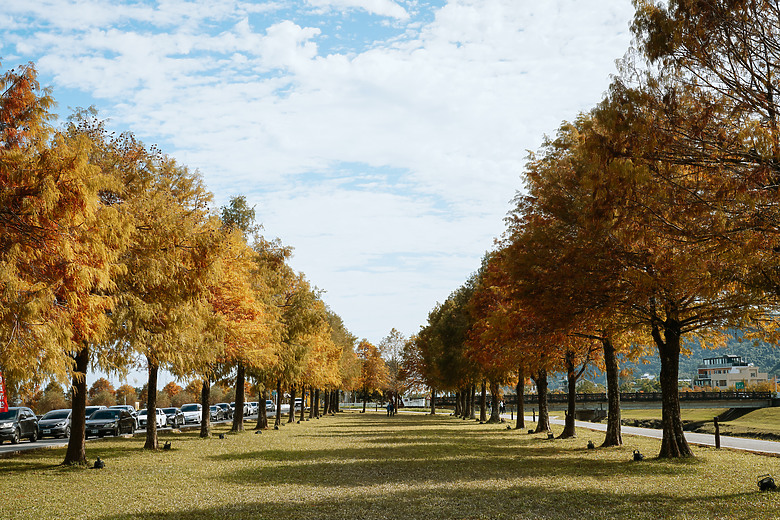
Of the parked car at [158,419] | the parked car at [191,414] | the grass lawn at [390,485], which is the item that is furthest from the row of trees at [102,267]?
the parked car at [191,414]

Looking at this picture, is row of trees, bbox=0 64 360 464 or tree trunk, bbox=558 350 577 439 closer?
row of trees, bbox=0 64 360 464

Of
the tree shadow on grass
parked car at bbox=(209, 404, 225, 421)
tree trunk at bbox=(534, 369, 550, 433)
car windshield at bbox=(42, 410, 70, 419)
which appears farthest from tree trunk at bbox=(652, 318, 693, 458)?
parked car at bbox=(209, 404, 225, 421)

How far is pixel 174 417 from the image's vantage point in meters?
48.4

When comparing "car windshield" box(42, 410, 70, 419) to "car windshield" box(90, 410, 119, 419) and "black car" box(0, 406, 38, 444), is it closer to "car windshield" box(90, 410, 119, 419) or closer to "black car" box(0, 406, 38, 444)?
"car windshield" box(90, 410, 119, 419)

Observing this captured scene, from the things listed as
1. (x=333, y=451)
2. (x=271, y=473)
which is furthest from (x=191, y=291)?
(x=333, y=451)

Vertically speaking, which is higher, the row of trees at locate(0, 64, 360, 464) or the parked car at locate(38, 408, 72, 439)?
the row of trees at locate(0, 64, 360, 464)

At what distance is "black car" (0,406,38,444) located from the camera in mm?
31125

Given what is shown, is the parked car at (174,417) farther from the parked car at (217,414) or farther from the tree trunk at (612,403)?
the tree trunk at (612,403)

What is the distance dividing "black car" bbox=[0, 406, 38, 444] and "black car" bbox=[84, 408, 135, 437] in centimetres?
290

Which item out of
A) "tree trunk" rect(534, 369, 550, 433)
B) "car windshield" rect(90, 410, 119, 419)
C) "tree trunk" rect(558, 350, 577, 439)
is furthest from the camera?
"car windshield" rect(90, 410, 119, 419)

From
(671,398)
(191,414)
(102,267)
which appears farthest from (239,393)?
(102,267)

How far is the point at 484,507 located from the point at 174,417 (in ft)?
136

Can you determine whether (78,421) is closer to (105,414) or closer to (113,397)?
(105,414)

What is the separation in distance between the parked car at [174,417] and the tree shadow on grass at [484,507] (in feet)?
124
